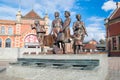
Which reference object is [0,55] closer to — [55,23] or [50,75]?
[55,23]

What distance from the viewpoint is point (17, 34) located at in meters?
50.1

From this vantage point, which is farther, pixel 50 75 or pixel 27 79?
pixel 27 79

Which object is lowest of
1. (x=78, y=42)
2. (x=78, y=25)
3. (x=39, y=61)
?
(x=39, y=61)

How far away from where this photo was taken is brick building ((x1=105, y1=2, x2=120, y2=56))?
33.0 metres

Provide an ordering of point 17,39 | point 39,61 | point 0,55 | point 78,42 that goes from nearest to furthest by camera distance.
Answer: point 39,61 < point 78,42 < point 0,55 < point 17,39

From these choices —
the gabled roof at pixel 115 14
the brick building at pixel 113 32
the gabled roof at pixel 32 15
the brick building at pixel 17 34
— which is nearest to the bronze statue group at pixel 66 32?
the brick building at pixel 113 32

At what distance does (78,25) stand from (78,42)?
1135 mm

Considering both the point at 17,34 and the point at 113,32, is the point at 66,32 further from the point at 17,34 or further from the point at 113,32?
the point at 17,34

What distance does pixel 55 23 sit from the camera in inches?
610

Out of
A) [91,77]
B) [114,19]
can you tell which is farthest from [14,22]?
[91,77]

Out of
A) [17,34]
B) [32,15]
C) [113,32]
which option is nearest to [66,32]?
[113,32]

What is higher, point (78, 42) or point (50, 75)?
point (78, 42)

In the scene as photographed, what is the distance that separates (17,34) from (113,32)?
24.8 metres

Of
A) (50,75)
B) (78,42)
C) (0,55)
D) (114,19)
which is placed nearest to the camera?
(50,75)
